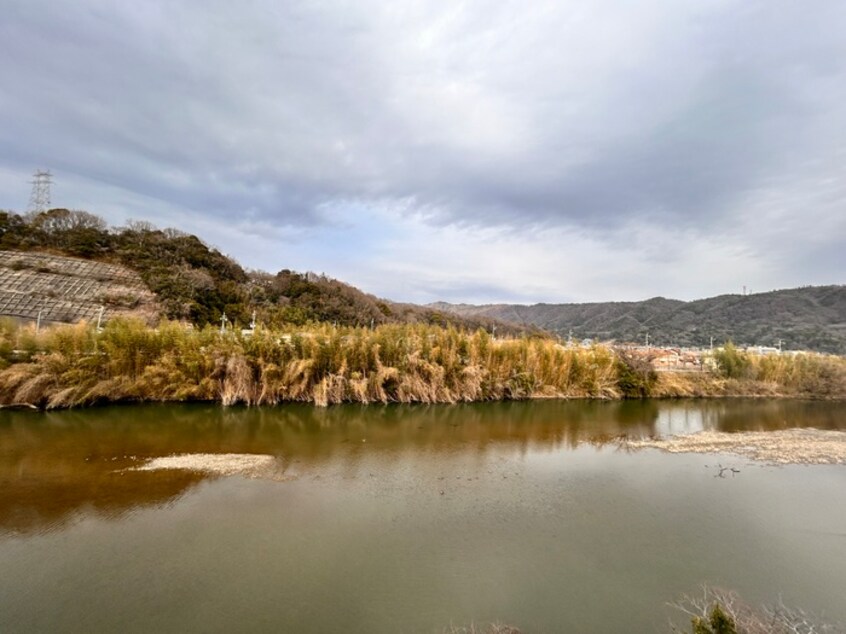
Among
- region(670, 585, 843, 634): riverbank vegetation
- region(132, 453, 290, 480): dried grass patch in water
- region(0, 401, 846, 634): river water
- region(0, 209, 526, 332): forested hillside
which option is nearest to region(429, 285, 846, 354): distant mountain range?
region(0, 209, 526, 332): forested hillside

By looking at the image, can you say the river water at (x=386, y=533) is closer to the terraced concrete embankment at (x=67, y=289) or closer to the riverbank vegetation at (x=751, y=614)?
the riverbank vegetation at (x=751, y=614)

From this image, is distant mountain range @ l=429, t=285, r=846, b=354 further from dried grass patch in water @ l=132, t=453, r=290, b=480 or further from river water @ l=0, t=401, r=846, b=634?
dried grass patch in water @ l=132, t=453, r=290, b=480

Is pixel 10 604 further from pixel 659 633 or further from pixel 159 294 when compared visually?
pixel 159 294

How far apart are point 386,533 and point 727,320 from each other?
6874 cm

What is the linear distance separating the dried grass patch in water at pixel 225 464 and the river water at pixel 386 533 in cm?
12

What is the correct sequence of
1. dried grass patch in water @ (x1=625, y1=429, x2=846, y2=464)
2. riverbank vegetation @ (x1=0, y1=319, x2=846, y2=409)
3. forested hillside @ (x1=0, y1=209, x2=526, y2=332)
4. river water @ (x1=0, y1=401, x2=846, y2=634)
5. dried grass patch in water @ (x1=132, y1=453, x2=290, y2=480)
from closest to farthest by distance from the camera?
river water @ (x1=0, y1=401, x2=846, y2=634) → dried grass patch in water @ (x1=132, y1=453, x2=290, y2=480) → dried grass patch in water @ (x1=625, y1=429, x2=846, y2=464) → riverbank vegetation @ (x1=0, y1=319, x2=846, y2=409) → forested hillside @ (x1=0, y1=209, x2=526, y2=332)

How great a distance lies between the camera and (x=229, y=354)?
13.0 meters

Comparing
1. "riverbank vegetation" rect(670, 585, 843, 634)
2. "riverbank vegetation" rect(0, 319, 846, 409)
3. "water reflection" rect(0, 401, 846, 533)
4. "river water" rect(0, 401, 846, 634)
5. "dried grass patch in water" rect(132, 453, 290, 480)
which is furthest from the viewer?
"riverbank vegetation" rect(0, 319, 846, 409)

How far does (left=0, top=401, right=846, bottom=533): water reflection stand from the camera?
238 inches

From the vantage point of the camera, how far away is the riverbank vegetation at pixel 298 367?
11586 millimetres

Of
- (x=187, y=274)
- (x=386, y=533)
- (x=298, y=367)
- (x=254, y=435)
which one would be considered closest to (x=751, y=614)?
(x=386, y=533)

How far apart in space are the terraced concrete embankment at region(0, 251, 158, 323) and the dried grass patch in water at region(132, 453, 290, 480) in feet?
55.8

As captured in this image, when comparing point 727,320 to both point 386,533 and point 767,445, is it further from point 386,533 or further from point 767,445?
point 386,533

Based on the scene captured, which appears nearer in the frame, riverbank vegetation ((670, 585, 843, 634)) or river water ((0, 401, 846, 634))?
riverbank vegetation ((670, 585, 843, 634))
